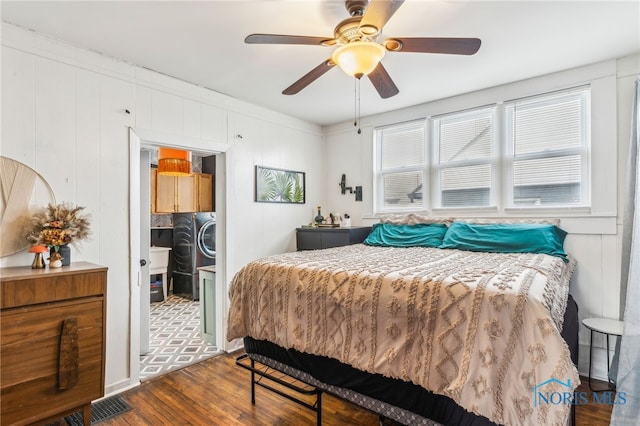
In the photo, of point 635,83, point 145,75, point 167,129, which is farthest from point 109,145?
point 635,83

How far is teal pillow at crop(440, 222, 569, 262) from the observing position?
108 inches

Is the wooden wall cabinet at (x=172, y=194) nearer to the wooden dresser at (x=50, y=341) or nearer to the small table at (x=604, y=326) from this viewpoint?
the wooden dresser at (x=50, y=341)

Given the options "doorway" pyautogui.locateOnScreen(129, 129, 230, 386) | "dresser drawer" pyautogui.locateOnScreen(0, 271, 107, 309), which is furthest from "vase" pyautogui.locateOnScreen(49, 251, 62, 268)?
"doorway" pyautogui.locateOnScreen(129, 129, 230, 386)

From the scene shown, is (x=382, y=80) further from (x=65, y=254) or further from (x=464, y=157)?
(x=65, y=254)

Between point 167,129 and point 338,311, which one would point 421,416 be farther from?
point 167,129

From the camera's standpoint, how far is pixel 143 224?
325 centimetres

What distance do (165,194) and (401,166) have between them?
12.9 ft

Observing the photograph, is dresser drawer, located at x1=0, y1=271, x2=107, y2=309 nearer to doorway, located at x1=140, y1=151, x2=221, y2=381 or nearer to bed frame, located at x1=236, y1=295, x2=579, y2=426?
bed frame, located at x1=236, y1=295, x2=579, y2=426

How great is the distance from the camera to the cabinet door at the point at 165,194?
557 centimetres

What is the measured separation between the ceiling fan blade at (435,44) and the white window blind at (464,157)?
186 cm

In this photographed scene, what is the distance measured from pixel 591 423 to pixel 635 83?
2583mm

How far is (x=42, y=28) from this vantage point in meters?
2.25

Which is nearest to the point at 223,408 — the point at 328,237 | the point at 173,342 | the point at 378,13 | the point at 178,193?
the point at 173,342

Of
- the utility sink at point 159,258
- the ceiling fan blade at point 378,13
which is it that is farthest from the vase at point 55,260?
the utility sink at point 159,258
